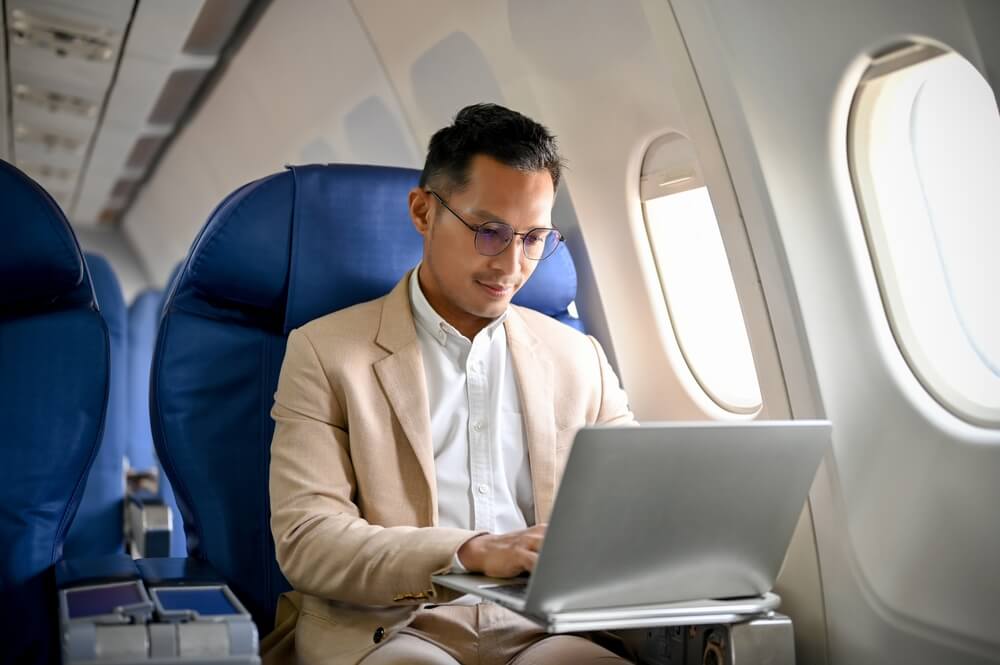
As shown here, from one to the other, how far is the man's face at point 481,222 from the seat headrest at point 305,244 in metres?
0.23

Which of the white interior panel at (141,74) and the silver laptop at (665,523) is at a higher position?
the white interior panel at (141,74)

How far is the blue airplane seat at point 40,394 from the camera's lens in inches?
78.5

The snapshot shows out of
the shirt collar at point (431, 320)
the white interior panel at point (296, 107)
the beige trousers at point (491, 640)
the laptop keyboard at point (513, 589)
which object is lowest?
the beige trousers at point (491, 640)

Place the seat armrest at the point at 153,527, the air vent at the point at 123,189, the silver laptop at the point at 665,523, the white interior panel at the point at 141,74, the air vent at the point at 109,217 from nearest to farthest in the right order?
the silver laptop at the point at 665,523 → the seat armrest at the point at 153,527 → the white interior panel at the point at 141,74 → the air vent at the point at 123,189 → the air vent at the point at 109,217

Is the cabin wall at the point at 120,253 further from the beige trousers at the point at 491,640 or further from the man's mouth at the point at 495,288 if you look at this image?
the beige trousers at the point at 491,640

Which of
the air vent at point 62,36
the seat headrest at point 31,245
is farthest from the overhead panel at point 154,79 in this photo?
the seat headrest at point 31,245

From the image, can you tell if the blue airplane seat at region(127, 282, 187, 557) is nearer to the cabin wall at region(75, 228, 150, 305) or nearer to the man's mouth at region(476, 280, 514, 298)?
the man's mouth at region(476, 280, 514, 298)

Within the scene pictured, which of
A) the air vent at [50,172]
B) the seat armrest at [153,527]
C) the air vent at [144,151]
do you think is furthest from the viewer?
the air vent at [50,172]

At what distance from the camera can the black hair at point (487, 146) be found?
2098 mm

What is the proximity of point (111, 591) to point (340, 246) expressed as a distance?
0.92 metres

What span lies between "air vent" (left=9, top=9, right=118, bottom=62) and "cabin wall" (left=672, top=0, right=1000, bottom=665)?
375cm

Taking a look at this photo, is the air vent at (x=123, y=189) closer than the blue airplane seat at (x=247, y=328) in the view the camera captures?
No

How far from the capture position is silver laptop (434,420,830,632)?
4.89 ft

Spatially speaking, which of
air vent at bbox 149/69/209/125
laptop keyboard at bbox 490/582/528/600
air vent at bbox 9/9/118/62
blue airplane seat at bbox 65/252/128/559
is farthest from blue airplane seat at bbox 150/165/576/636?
air vent at bbox 149/69/209/125
